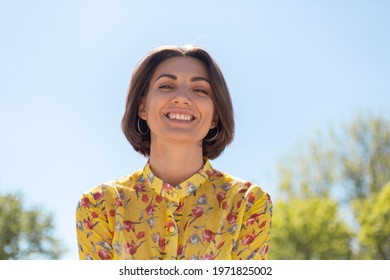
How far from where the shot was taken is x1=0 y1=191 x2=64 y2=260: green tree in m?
24.8

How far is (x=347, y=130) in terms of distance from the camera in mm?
24703

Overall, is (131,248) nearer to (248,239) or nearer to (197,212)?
(197,212)

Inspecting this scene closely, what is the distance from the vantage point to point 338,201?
77.4 ft

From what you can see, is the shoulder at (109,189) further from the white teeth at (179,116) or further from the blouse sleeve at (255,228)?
the blouse sleeve at (255,228)

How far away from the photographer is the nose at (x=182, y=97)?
2746 mm

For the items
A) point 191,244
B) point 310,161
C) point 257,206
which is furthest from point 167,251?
point 310,161

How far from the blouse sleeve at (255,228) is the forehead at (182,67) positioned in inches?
23.7

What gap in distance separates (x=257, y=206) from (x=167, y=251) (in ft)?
1.53

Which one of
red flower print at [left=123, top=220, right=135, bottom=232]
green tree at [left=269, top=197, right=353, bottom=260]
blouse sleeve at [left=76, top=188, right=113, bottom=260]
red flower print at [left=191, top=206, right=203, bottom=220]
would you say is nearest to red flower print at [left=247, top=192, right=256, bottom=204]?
red flower print at [left=191, top=206, right=203, bottom=220]

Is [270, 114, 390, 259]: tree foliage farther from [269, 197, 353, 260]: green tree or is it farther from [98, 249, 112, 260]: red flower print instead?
[98, 249, 112, 260]: red flower print

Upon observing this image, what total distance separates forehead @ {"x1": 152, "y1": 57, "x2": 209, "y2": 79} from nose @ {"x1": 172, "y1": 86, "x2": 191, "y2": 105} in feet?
0.36
